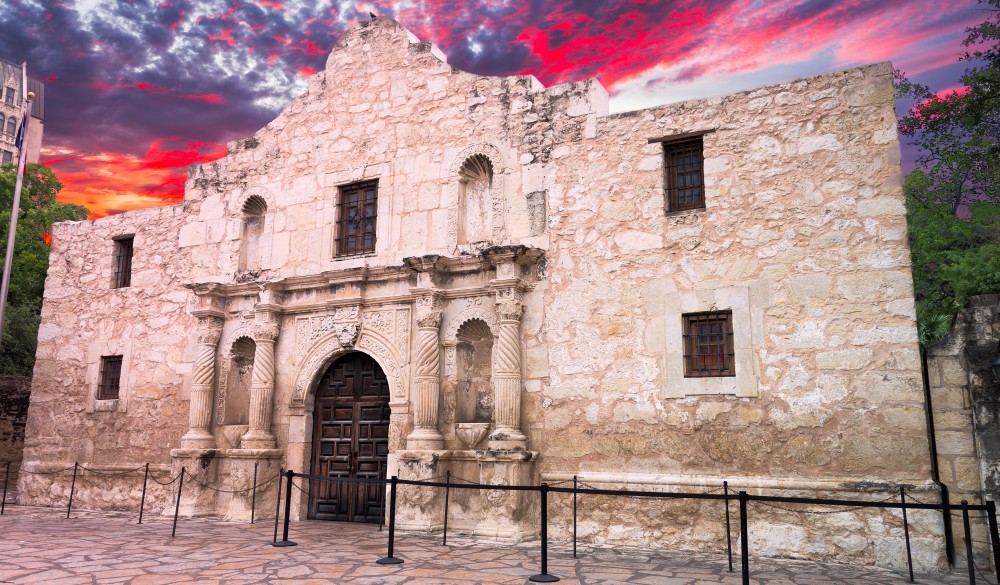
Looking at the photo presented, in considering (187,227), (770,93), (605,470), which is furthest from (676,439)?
(187,227)

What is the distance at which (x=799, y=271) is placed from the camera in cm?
845

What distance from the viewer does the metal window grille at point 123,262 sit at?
13.9 m

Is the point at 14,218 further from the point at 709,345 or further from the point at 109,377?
the point at 709,345

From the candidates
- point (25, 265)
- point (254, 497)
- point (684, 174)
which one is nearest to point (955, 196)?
point (684, 174)

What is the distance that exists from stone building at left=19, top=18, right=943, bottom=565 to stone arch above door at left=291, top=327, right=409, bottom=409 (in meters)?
0.04

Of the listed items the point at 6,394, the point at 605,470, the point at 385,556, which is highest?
the point at 6,394

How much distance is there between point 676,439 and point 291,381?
582 cm

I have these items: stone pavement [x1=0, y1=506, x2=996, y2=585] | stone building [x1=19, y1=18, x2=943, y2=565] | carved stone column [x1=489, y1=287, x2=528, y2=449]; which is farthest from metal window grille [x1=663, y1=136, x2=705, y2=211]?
stone pavement [x1=0, y1=506, x2=996, y2=585]

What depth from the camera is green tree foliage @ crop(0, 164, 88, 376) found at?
2141 centimetres

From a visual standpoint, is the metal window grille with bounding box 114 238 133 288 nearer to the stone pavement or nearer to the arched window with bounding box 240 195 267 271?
the arched window with bounding box 240 195 267 271

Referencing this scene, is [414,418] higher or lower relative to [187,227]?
lower

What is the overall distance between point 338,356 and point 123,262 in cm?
558

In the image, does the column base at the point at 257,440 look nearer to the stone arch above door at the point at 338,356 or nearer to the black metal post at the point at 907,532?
the stone arch above door at the point at 338,356

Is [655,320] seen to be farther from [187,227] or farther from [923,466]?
[187,227]
